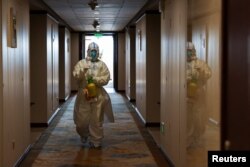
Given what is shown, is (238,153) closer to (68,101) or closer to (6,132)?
(6,132)

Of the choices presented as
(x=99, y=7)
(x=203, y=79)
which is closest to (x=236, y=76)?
(x=203, y=79)

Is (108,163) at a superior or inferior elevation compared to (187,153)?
inferior

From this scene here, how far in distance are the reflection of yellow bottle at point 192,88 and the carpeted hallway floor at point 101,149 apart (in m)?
1.79

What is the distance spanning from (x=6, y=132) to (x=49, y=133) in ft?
11.5

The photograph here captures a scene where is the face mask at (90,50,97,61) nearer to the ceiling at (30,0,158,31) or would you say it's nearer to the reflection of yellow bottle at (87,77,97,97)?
the reflection of yellow bottle at (87,77,97,97)

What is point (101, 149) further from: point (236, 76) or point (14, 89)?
point (236, 76)

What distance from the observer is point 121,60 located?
18672mm

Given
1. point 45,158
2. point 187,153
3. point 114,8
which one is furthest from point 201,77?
point 114,8

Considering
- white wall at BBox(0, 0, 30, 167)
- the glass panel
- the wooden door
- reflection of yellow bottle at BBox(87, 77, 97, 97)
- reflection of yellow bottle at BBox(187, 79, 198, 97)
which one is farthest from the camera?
reflection of yellow bottle at BBox(87, 77, 97, 97)

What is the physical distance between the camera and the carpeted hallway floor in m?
6.01

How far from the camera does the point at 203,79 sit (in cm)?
360

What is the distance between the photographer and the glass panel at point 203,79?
122 inches

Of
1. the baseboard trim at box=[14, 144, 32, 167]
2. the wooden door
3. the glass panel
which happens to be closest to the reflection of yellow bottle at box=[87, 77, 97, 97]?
the baseboard trim at box=[14, 144, 32, 167]

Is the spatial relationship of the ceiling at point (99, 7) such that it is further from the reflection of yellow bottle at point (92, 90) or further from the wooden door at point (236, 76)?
the wooden door at point (236, 76)
